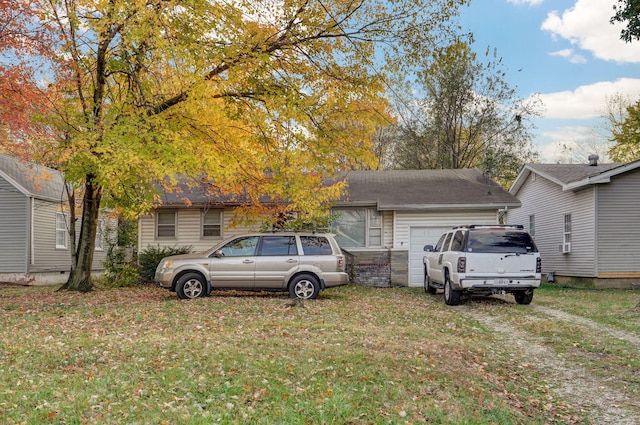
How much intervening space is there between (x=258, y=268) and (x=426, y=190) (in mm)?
10005

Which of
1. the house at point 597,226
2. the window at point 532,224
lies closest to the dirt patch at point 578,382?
the house at point 597,226

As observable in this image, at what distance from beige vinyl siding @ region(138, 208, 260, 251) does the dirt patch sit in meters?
13.5

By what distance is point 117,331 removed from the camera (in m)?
9.88

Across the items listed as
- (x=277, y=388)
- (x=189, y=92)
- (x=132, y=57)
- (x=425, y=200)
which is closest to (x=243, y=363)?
(x=277, y=388)

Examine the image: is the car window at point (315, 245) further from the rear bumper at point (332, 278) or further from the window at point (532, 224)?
the window at point (532, 224)

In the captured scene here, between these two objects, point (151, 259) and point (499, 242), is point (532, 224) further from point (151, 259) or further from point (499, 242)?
point (151, 259)

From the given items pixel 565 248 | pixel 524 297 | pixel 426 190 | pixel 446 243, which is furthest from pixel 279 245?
pixel 565 248

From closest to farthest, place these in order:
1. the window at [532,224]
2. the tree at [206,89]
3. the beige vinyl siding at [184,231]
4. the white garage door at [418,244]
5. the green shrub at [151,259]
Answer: the tree at [206,89] < the green shrub at [151,259] < the white garage door at [418,244] < the beige vinyl siding at [184,231] < the window at [532,224]

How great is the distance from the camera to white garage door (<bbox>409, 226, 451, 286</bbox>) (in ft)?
70.3

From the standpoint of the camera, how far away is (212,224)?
2234 cm

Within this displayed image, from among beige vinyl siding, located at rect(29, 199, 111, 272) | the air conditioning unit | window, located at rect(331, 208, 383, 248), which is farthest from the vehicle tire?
the air conditioning unit

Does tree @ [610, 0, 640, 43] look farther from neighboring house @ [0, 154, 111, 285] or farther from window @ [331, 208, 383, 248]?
neighboring house @ [0, 154, 111, 285]

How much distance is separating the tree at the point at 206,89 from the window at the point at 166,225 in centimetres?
538

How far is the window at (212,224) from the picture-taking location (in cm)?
2231
